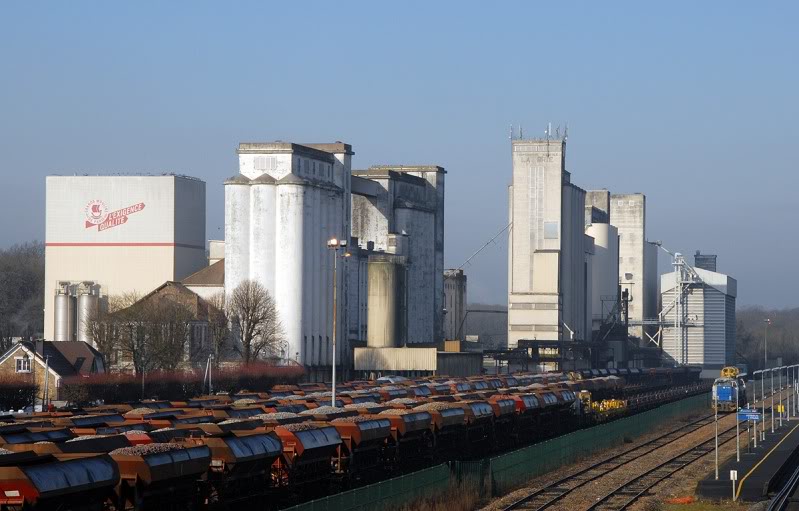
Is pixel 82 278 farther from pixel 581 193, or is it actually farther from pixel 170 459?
pixel 170 459

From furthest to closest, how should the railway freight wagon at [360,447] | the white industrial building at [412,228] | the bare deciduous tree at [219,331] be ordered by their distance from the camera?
the white industrial building at [412,228] → the bare deciduous tree at [219,331] → the railway freight wagon at [360,447]

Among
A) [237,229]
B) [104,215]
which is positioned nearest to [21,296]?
[104,215]

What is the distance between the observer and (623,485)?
46.4m

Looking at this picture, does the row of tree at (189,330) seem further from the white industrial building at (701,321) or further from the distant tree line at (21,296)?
the white industrial building at (701,321)

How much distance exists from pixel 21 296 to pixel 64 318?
52.0m

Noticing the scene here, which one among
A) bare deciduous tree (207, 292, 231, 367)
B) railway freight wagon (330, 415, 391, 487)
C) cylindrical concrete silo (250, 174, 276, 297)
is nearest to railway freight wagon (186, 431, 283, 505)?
railway freight wagon (330, 415, 391, 487)

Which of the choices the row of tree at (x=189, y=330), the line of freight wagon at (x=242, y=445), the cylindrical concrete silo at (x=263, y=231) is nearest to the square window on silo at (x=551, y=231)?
the cylindrical concrete silo at (x=263, y=231)

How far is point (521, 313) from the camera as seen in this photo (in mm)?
146250

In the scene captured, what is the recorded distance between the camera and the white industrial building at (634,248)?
7520 inches

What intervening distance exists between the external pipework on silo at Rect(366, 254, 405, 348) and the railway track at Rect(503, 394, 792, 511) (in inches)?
1905

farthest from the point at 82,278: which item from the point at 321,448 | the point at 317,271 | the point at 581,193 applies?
the point at 321,448

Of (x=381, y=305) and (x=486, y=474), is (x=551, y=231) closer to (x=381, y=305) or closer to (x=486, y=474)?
(x=381, y=305)

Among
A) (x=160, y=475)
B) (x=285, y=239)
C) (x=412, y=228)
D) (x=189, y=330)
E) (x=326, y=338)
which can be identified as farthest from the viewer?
(x=412, y=228)

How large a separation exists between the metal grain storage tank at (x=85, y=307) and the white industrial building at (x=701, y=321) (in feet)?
294
